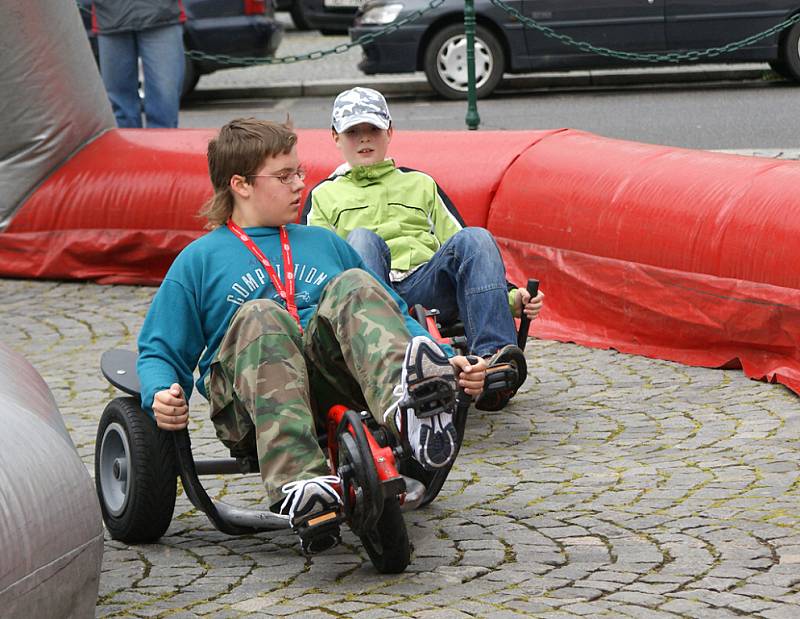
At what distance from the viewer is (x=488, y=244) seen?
5.52 meters

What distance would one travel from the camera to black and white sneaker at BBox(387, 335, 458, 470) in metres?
3.79

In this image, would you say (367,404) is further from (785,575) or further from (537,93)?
(537,93)

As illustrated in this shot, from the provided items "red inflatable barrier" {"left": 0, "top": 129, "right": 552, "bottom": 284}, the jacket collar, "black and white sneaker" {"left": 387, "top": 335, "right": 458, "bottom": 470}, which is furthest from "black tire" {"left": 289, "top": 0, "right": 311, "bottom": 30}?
"black and white sneaker" {"left": 387, "top": 335, "right": 458, "bottom": 470}

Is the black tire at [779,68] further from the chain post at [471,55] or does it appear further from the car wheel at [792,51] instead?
the chain post at [471,55]

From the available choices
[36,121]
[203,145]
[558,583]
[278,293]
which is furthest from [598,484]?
[36,121]

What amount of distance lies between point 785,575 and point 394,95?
12.0 meters

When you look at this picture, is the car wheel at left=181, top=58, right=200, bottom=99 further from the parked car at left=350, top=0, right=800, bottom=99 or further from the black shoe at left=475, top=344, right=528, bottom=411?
the black shoe at left=475, top=344, right=528, bottom=411

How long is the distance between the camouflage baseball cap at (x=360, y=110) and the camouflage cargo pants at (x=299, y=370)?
1.61 metres

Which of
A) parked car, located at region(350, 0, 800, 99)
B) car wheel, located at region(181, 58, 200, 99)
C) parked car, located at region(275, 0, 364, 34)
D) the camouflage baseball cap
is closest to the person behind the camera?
the camouflage baseball cap

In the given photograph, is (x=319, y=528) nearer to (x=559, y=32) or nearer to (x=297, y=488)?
(x=297, y=488)

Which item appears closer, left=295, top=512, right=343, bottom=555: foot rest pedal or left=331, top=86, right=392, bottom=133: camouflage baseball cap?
left=295, top=512, right=343, bottom=555: foot rest pedal

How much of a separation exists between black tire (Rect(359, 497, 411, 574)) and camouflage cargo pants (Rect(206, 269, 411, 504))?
0.67 feet

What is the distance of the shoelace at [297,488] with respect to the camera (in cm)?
378

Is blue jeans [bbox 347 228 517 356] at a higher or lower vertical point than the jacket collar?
lower
